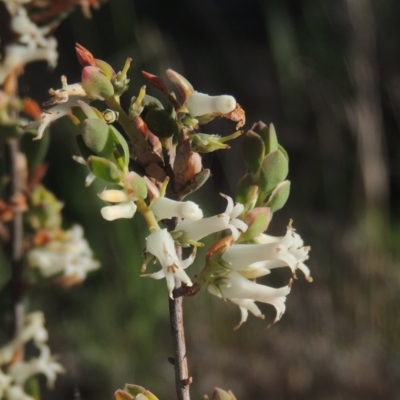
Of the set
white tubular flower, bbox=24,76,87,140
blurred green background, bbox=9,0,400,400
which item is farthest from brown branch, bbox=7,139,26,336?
blurred green background, bbox=9,0,400,400

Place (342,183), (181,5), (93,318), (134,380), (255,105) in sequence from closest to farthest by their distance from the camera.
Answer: (134,380) → (93,318) → (342,183) → (255,105) → (181,5)

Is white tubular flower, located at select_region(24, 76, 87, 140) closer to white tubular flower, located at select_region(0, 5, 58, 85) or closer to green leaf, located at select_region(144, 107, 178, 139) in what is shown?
green leaf, located at select_region(144, 107, 178, 139)

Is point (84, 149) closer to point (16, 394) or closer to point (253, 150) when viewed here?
point (253, 150)

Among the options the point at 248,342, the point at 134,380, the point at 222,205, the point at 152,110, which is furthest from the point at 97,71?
the point at 222,205

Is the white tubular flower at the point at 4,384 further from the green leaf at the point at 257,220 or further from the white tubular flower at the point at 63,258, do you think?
the green leaf at the point at 257,220

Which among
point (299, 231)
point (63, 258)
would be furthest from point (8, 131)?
point (299, 231)

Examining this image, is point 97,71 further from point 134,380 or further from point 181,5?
point 181,5
